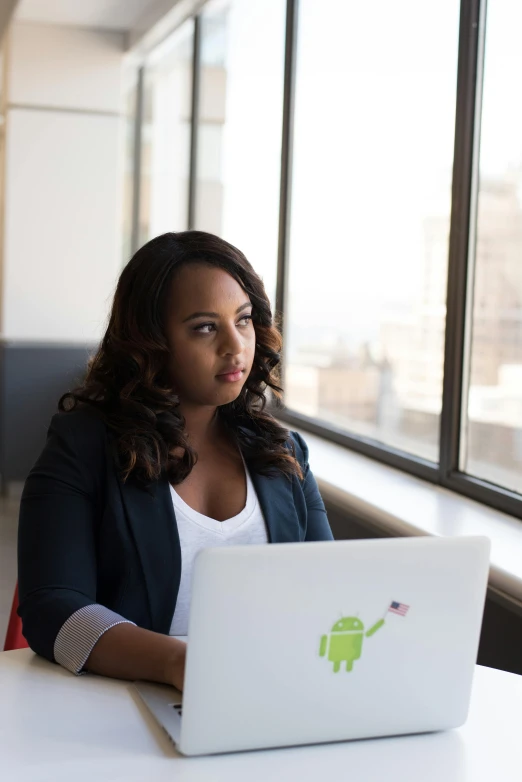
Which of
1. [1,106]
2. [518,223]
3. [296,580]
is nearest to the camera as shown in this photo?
[296,580]

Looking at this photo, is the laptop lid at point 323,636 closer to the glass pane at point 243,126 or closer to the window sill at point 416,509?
the window sill at point 416,509

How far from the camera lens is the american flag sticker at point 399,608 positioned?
110cm

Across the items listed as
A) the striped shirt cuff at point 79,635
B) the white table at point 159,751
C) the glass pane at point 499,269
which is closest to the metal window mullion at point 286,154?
the glass pane at point 499,269

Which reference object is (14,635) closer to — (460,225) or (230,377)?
(230,377)

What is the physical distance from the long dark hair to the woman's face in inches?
1.0

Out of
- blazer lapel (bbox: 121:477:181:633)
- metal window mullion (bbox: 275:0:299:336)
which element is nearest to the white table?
blazer lapel (bbox: 121:477:181:633)

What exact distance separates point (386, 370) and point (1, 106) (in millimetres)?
4646

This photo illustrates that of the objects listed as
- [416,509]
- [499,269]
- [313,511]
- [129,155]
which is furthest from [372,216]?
[129,155]

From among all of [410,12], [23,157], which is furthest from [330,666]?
[23,157]

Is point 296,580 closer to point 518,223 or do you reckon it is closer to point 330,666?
point 330,666

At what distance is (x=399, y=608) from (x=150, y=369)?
2.42 ft

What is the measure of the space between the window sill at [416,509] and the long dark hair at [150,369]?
2.02ft

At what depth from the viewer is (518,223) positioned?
2.62 meters

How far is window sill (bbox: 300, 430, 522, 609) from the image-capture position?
2.11 metres
